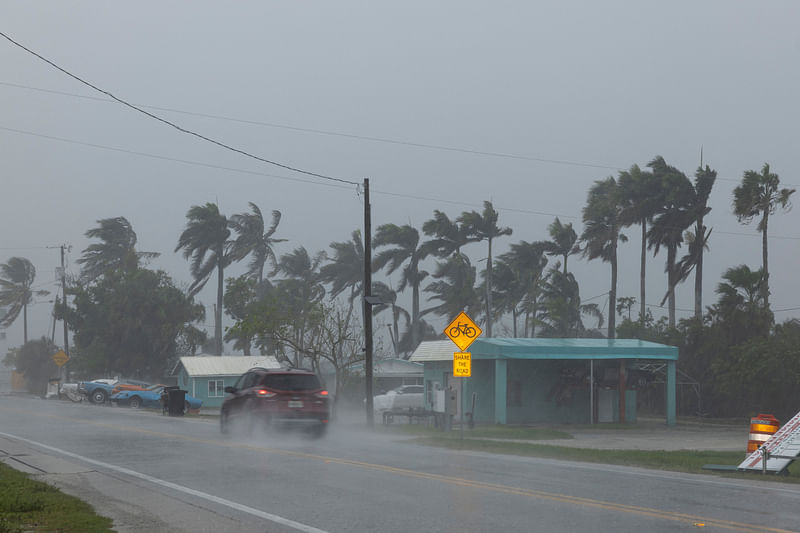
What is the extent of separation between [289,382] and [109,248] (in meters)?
73.8

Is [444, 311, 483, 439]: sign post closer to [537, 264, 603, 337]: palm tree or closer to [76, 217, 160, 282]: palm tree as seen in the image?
[537, 264, 603, 337]: palm tree

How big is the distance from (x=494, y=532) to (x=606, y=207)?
5852 cm

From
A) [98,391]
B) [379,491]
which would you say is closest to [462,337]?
[379,491]

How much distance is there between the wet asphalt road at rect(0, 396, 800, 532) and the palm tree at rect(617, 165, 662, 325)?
45.1 m

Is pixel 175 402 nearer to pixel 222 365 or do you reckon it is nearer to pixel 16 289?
pixel 222 365

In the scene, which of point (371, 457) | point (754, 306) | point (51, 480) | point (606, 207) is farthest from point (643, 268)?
point (51, 480)

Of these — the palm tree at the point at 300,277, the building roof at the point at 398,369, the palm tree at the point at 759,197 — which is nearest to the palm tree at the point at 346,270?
the palm tree at the point at 300,277

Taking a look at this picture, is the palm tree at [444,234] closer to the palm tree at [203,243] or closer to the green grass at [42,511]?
the palm tree at [203,243]

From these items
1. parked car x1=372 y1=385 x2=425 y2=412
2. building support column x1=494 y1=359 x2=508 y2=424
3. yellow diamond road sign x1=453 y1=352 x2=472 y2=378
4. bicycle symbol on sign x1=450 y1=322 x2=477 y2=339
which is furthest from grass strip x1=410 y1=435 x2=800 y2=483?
parked car x1=372 y1=385 x2=425 y2=412

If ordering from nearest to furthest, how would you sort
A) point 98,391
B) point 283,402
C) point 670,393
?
point 283,402 → point 670,393 → point 98,391

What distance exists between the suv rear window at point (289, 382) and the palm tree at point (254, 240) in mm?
61563

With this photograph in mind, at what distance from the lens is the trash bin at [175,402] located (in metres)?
41.8

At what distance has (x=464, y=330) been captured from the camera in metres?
23.1

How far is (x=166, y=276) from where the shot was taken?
81750 millimetres
